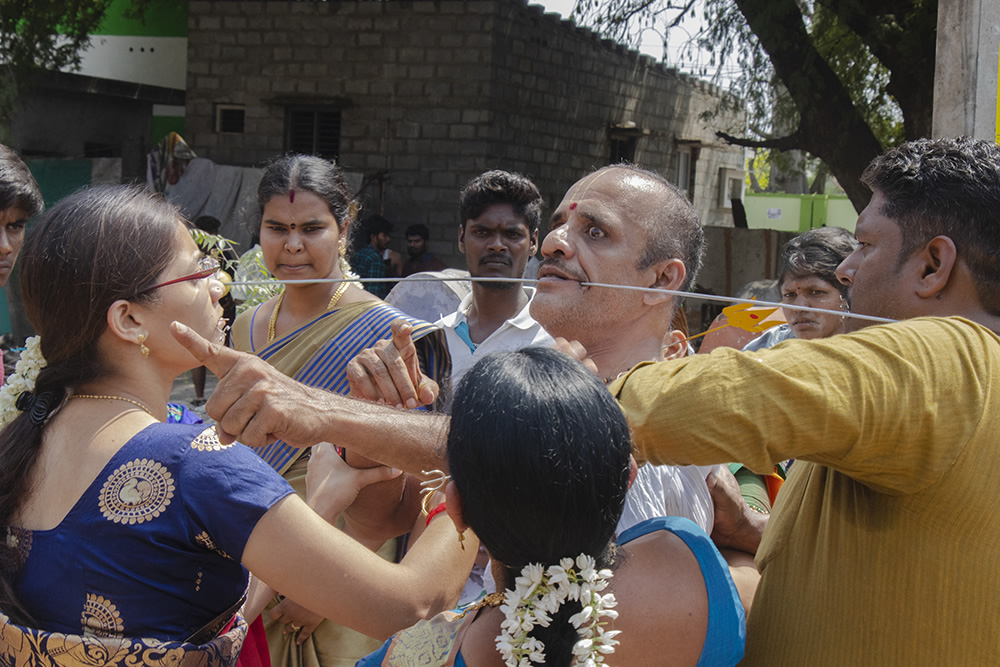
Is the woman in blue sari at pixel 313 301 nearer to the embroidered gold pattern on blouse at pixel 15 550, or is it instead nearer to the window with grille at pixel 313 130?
the embroidered gold pattern on blouse at pixel 15 550

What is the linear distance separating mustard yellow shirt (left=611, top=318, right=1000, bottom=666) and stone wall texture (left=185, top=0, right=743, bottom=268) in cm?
1136

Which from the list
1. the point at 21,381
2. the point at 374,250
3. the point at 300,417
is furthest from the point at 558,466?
the point at 374,250

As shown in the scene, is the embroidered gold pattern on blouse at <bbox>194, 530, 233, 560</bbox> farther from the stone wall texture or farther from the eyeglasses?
the stone wall texture

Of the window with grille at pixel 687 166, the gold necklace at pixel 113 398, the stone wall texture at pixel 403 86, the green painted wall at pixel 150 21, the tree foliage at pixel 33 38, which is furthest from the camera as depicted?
the window with grille at pixel 687 166

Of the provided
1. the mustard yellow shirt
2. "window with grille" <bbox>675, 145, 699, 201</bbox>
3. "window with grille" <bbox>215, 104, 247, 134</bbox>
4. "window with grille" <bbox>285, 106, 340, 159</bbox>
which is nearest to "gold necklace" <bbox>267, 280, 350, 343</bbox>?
the mustard yellow shirt

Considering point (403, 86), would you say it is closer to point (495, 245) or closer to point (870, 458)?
point (495, 245)

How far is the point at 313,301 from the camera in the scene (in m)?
3.58

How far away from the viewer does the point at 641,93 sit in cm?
1758

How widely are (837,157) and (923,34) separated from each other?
132 cm

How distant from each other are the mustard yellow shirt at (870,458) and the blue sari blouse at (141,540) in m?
0.80

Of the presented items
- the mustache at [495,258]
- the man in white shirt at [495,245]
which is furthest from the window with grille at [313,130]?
the mustache at [495,258]

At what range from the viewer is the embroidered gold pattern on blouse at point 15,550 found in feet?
5.68

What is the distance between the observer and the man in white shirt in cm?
399

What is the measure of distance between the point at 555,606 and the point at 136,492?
0.86 metres
